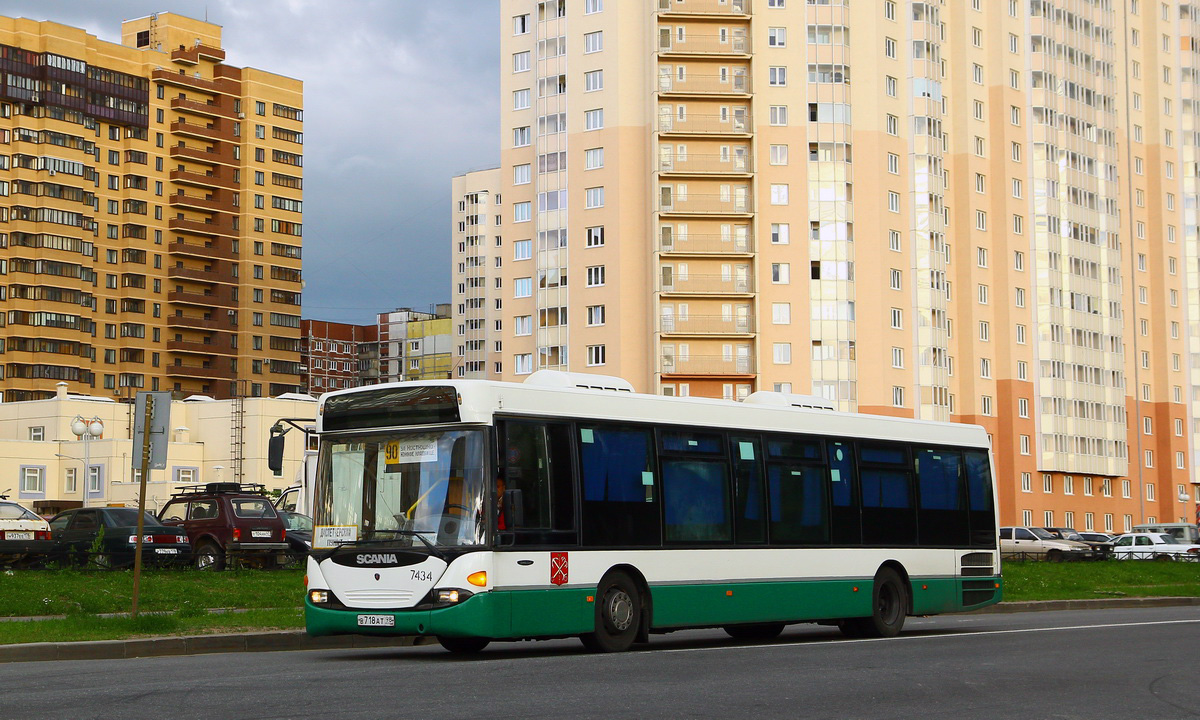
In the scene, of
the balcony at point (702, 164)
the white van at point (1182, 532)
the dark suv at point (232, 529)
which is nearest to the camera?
the dark suv at point (232, 529)

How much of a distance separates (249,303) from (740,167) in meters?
62.6

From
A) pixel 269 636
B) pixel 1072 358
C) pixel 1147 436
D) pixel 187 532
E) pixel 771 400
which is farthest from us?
pixel 1147 436

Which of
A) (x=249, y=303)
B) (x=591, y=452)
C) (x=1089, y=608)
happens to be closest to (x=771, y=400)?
(x=591, y=452)

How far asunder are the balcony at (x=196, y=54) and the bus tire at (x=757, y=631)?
120889mm

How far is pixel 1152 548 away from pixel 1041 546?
5.39 m

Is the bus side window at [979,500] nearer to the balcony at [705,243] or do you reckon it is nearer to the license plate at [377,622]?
the license plate at [377,622]

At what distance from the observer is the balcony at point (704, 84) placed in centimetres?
8462

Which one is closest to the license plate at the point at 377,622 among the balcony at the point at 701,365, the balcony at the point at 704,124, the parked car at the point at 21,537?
the parked car at the point at 21,537

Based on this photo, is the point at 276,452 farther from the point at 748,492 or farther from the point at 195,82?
the point at 195,82

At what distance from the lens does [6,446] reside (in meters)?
84.4

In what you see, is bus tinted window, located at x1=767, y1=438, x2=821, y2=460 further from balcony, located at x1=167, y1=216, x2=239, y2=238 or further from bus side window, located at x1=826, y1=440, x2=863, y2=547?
balcony, located at x1=167, y1=216, x2=239, y2=238

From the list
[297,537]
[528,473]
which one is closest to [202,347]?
[297,537]

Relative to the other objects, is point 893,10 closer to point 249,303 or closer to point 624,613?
point 249,303

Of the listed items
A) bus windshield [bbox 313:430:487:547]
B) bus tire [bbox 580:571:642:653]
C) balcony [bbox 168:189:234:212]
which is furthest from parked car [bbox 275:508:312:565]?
balcony [bbox 168:189:234:212]
